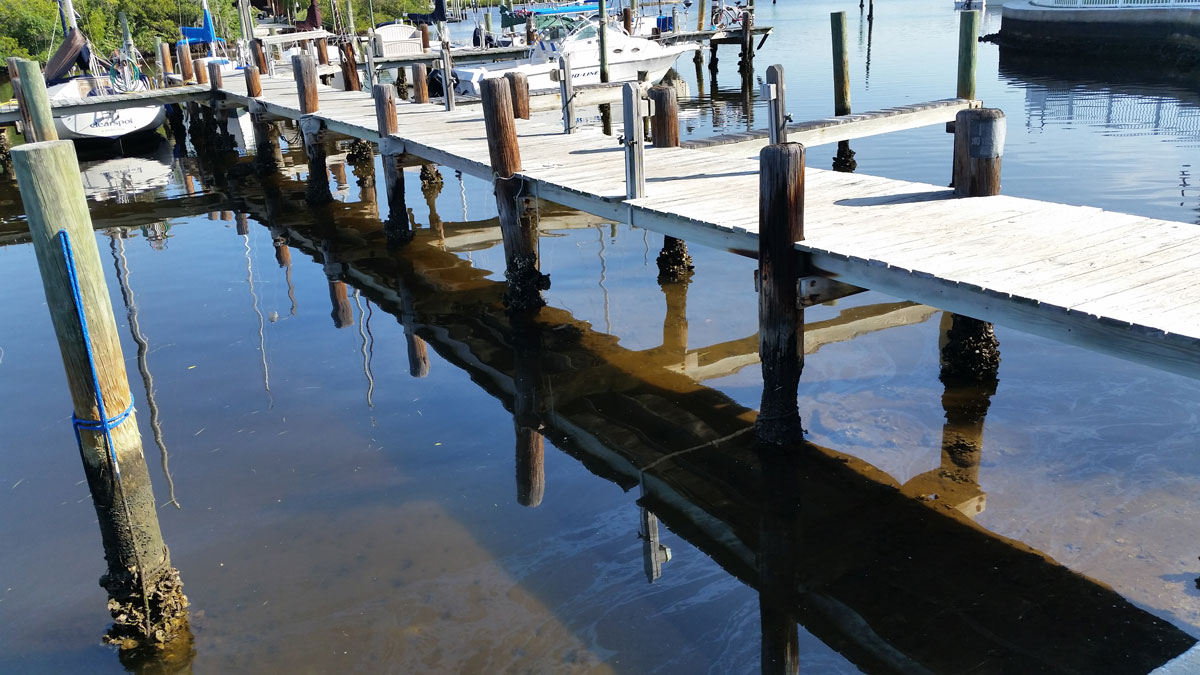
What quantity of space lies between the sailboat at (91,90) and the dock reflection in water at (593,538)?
15213 millimetres

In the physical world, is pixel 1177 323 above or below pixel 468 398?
above

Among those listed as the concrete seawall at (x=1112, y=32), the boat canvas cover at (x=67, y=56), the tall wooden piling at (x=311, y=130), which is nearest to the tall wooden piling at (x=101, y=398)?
the tall wooden piling at (x=311, y=130)

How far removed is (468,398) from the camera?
887cm

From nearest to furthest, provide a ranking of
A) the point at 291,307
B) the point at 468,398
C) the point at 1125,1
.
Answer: the point at 468,398, the point at 291,307, the point at 1125,1

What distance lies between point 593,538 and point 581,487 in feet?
2.43

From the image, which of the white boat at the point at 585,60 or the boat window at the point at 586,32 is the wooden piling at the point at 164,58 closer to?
the white boat at the point at 585,60

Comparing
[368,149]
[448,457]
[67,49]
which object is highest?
[67,49]

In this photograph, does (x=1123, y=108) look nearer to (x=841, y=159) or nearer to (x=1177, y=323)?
(x=841, y=159)

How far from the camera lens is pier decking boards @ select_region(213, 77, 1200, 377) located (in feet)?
17.1

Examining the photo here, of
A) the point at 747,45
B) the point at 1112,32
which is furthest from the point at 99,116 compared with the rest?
the point at 1112,32

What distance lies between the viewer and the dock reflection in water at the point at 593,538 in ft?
17.6

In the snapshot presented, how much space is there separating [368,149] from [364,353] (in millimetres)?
9704

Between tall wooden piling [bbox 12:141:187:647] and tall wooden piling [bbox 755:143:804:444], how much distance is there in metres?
4.07

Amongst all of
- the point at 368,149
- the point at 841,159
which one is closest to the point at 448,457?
the point at 841,159
